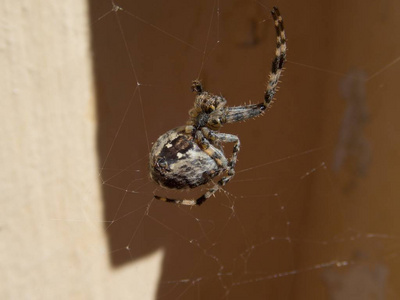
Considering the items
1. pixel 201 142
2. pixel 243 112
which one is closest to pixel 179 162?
pixel 201 142

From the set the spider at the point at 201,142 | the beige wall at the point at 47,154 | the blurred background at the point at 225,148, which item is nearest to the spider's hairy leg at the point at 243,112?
the spider at the point at 201,142

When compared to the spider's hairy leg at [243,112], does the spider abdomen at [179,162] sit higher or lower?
lower

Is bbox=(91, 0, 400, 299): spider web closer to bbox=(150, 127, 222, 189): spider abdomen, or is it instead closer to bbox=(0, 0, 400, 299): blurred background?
bbox=(0, 0, 400, 299): blurred background

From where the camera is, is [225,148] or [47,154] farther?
[225,148]

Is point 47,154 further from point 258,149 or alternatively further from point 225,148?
point 258,149

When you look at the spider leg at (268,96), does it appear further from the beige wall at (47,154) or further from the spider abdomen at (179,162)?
the beige wall at (47,154)

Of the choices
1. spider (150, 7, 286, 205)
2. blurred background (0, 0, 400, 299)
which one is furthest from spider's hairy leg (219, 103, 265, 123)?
blurred background (0, 0, 400, 299)

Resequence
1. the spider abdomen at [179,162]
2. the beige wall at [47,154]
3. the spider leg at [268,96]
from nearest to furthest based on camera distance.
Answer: the beige wall at [47,154], the spider abdomen at [179,162], the spider leg at [268,96]
